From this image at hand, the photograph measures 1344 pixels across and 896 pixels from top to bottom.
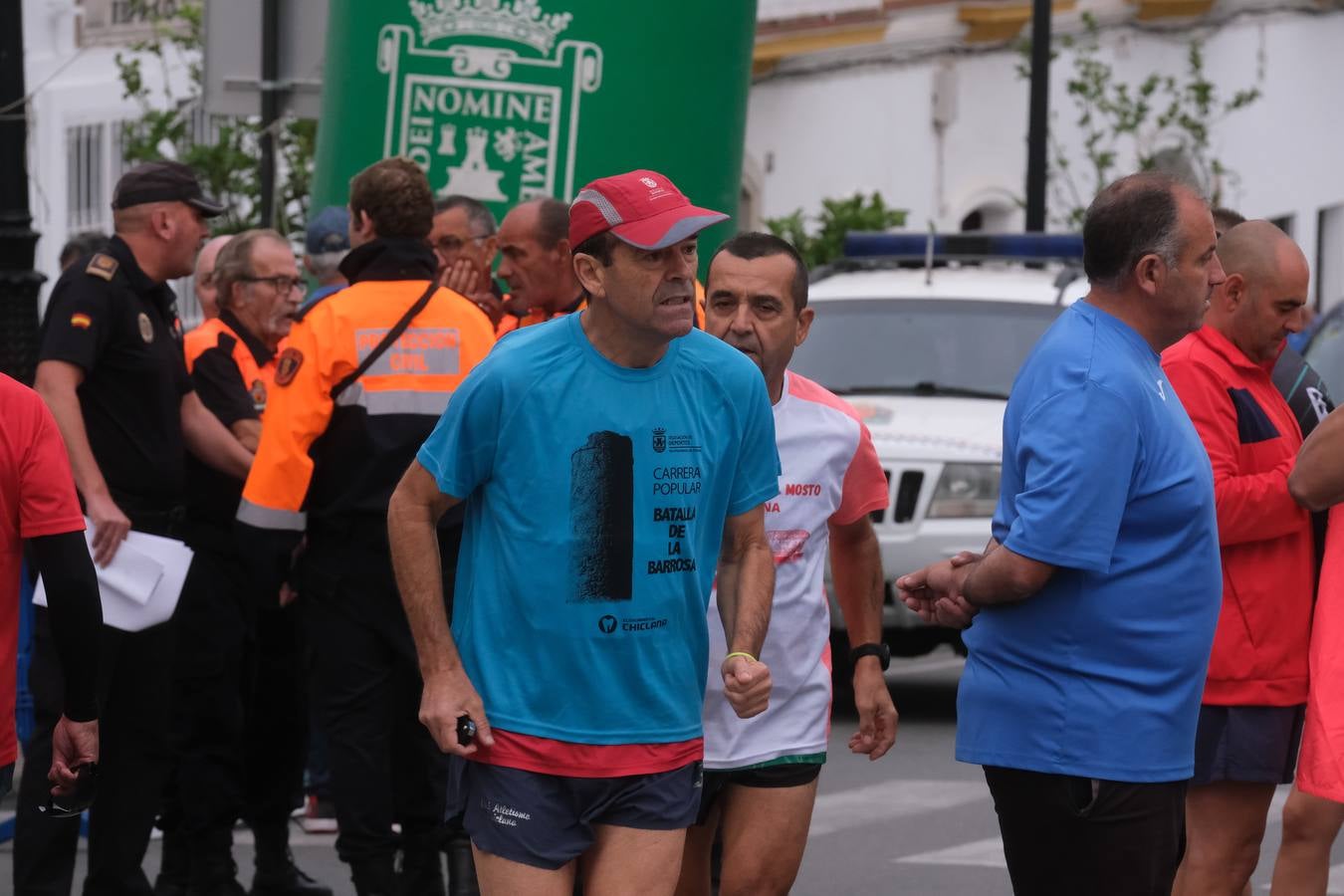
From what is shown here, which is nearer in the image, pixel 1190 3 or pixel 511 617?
pixel 511 617

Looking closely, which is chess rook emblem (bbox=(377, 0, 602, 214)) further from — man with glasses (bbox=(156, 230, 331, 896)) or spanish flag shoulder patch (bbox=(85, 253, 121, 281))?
spanish flag shoulder patch (bbox=(85, 253, 121, 281))

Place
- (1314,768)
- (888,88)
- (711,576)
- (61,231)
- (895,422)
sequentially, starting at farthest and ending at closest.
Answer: (61,231) → (888,88) → (895,422) → (1314,768) → (711,576)

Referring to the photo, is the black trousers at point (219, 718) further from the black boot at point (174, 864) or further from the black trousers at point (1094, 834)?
the black trousers at point (1094, 834)

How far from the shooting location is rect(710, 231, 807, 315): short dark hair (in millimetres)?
5840

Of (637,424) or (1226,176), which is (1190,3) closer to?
(1226,176)

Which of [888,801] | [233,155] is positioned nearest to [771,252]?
[888,801]

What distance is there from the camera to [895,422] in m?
11.8

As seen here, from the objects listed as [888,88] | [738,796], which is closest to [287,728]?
[738,796]

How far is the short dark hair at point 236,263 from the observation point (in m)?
8.47

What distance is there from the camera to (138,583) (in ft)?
22.0

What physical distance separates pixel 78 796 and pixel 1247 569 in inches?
108

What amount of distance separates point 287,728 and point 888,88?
21.1 metres

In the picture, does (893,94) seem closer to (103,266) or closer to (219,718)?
(219,718)

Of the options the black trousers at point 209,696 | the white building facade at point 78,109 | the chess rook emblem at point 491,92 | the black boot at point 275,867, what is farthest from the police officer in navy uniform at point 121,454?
the white building facade at point 78,109
